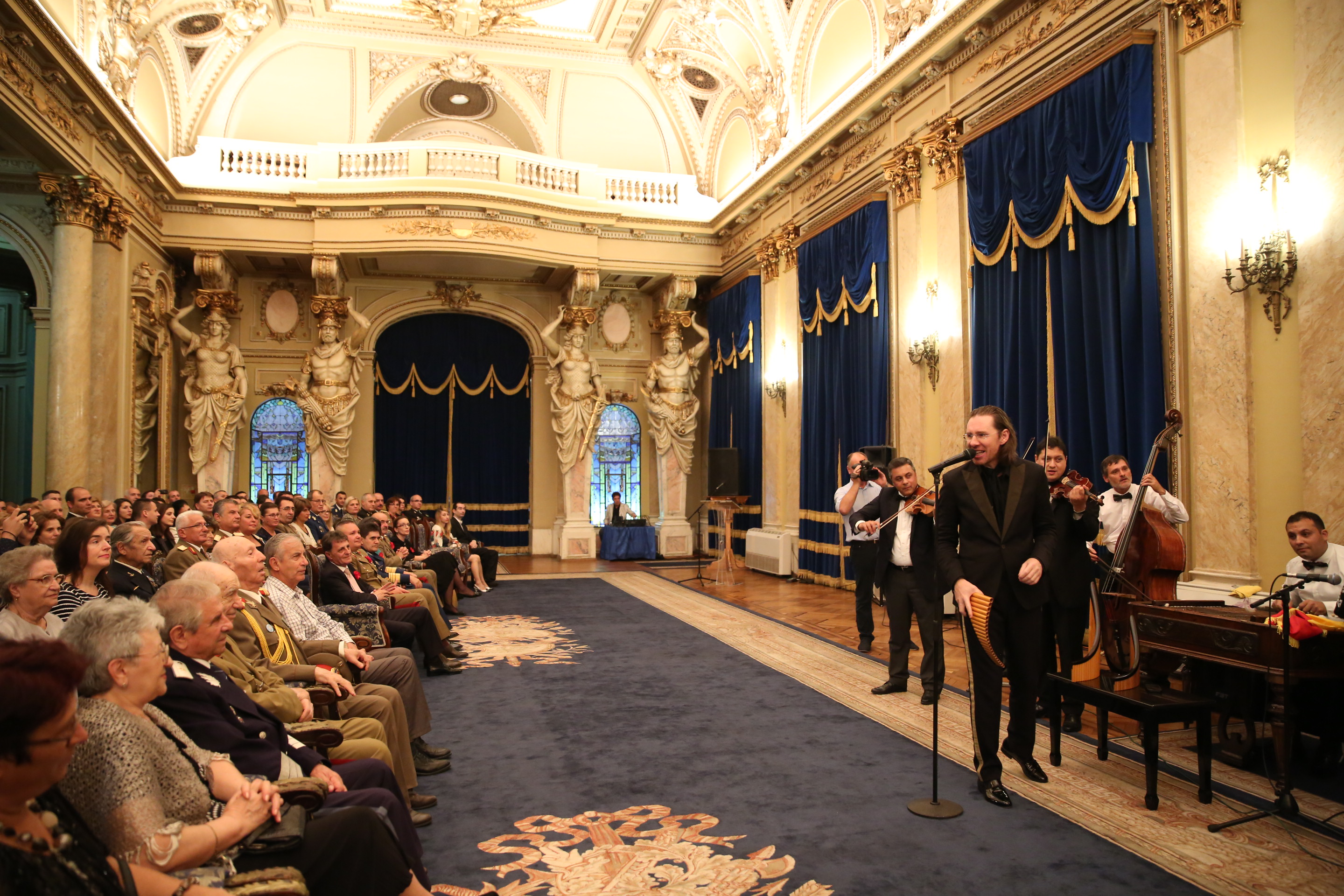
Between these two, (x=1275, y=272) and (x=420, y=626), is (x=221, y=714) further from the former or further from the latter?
(x=1275, y=272)

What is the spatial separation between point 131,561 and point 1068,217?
19.3 feet

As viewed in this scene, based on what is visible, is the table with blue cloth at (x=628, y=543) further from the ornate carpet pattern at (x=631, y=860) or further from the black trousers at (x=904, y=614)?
the ornate carpet pattern at (x=631, y=860)

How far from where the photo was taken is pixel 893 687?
4.75 m

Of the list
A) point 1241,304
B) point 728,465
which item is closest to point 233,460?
point 728,465

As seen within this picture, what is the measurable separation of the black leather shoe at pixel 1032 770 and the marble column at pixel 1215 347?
1985 mm

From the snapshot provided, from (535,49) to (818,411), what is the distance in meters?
7.08

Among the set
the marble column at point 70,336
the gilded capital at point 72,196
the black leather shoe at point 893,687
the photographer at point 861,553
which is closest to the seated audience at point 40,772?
the black leather shoe at point 893,687

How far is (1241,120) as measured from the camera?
183 inches

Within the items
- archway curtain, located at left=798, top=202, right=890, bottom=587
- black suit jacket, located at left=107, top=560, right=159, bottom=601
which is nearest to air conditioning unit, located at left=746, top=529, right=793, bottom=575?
archway curtain, located at left=798, top=202, right=890, bottom=587

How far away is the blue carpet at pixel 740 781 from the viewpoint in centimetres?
260

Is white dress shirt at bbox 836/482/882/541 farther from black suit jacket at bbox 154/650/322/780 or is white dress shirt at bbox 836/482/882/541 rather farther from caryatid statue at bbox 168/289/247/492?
caryatid statue at bbox 168/289/247/492

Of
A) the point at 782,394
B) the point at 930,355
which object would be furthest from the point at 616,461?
the point at 930,355

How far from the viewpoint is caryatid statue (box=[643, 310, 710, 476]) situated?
13.0m

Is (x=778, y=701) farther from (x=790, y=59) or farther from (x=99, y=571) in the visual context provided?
(x=790, y=59)
